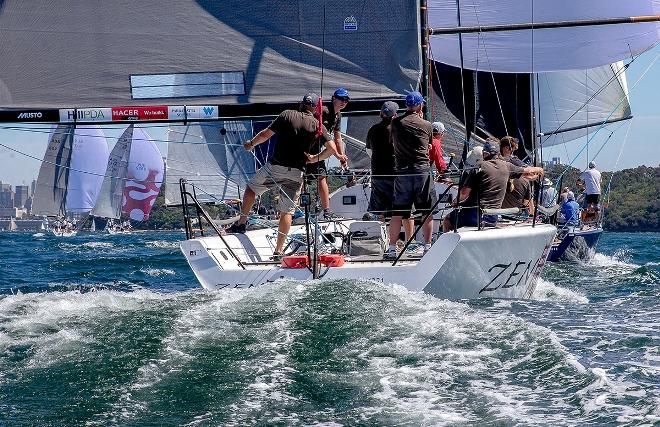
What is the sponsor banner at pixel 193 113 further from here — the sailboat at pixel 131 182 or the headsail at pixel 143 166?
the headsail at pixel 143 166

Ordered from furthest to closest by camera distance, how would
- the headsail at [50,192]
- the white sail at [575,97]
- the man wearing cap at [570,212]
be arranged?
the headsail at [50,192] < the white sail at [575,97] < the man wearing cap at [570,212]

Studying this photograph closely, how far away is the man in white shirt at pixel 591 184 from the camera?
21.3 metres

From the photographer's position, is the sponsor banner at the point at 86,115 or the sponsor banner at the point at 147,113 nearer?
the sponsor banner at the point at 86,115

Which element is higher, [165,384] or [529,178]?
[529,178]

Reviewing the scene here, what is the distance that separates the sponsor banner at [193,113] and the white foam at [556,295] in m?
3.55

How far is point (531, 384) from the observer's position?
19.0ft

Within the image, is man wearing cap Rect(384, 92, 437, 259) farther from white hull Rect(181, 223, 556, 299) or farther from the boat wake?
the boat wake

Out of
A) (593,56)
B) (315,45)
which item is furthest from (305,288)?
(593,56)

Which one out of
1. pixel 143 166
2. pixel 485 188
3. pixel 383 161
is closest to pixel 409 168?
pixel 383 161

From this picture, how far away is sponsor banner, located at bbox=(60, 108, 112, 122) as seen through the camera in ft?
33.6

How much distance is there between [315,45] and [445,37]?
25.6 feet

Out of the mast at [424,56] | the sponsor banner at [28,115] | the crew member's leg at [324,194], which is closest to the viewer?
the crew member's leg at [324,194]

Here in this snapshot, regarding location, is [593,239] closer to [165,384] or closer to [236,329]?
[236,329]

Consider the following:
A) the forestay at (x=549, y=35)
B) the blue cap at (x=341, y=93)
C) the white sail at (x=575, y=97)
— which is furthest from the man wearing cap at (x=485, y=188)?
the white sail at (x=575, y=97)
